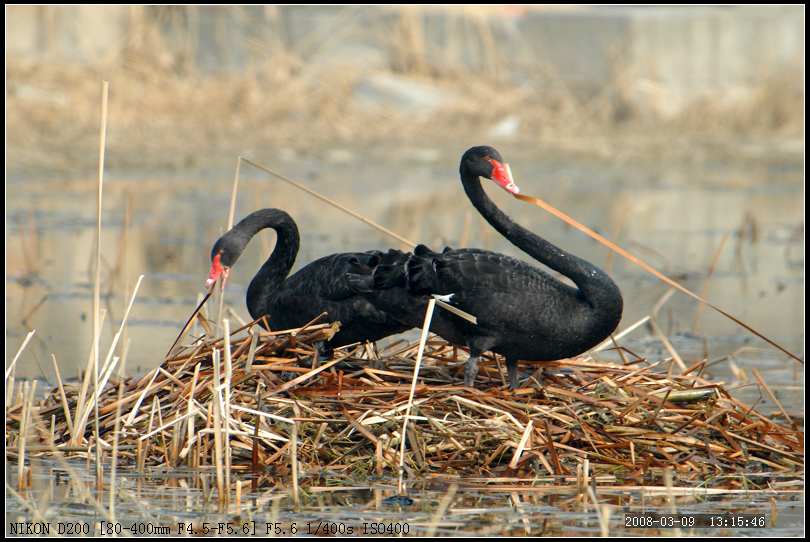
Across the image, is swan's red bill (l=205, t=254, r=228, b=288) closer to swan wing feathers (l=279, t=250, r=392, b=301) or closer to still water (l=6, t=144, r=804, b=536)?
swan wing feathers (l=279, t=250, r=392, b=301)

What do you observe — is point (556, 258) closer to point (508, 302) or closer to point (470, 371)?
point (508, 302)

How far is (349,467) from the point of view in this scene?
5.40 m

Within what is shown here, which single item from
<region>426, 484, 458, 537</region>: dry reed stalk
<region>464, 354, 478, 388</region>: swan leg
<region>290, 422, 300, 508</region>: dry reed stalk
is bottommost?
<region>426, 484, 458, 537</region>: dry reed stalk

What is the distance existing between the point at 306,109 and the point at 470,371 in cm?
1231

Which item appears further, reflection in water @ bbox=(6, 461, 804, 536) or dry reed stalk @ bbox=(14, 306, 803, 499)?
dry reed stalk @ bbox=(14, 306, 803, 499)

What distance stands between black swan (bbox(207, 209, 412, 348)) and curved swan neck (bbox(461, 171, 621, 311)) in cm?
45

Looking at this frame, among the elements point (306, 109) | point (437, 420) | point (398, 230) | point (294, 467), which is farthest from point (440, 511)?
point (306, 109)

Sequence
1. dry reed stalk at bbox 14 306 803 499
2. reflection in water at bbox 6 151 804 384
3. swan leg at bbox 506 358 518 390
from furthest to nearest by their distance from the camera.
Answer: reflection in water at bbox 6 151 804 384 → swan leg at bbox 506 358 518 390 → dry reed stalk at bbox 14 306 803 499

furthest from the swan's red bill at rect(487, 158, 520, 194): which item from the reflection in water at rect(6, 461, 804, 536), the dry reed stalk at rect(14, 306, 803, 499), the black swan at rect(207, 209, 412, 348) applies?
the reflection in water at rect(6, 461, 804, 536)

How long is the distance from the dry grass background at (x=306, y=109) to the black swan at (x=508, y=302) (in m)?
9.72

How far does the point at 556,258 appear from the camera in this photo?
591 cm

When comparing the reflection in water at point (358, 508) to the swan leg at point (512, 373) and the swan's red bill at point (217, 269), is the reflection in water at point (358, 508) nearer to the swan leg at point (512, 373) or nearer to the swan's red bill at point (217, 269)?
the swan leg at point (512, 373)

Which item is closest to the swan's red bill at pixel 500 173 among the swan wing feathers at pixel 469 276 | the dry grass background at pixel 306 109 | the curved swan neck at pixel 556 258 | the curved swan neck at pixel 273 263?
the curved swan neck at pixel 556 258

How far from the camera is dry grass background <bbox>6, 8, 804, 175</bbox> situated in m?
15.9
